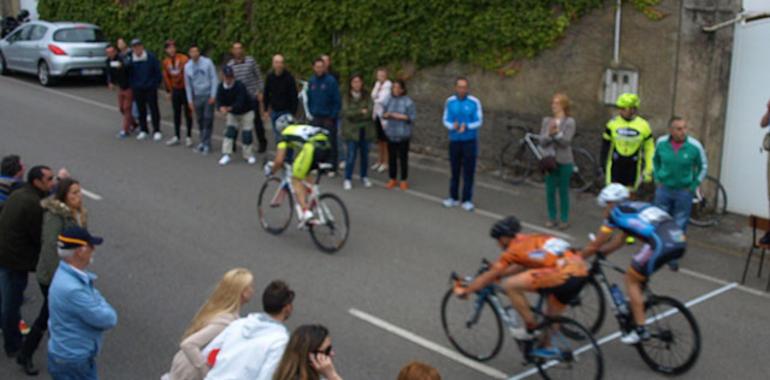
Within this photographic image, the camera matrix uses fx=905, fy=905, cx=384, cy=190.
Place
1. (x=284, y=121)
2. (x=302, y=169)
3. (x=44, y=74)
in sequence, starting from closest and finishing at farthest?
(x=302, y=169) → (x=284, y=121) → (x=44, y=74)

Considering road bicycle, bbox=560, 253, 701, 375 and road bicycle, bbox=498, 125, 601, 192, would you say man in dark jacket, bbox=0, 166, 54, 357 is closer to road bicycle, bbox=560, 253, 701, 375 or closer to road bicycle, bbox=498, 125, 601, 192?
road bicycle, bbox=560, 253, 701, 375

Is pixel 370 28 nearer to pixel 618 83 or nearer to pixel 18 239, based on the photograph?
pixel 618 83

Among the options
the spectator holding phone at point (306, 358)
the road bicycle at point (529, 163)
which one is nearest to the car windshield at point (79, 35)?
the road bicycle at point (529, 163)

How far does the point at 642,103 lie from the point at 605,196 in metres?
5.35

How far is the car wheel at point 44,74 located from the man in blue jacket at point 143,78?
7013 mm

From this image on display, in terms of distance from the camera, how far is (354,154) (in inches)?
539

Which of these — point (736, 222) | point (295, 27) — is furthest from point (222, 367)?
point (295, 27)

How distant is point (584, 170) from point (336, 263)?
195 inches

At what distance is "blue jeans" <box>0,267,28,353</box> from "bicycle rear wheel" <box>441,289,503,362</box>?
3.70 metres

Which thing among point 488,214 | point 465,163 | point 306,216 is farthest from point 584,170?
point 306,216

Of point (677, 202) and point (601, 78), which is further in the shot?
point (601, 78)

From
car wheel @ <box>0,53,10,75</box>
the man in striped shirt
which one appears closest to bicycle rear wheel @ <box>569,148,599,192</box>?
the man in striped shirt

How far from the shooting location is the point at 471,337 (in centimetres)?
816

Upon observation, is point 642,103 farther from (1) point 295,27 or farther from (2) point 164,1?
(2) point 164,1
